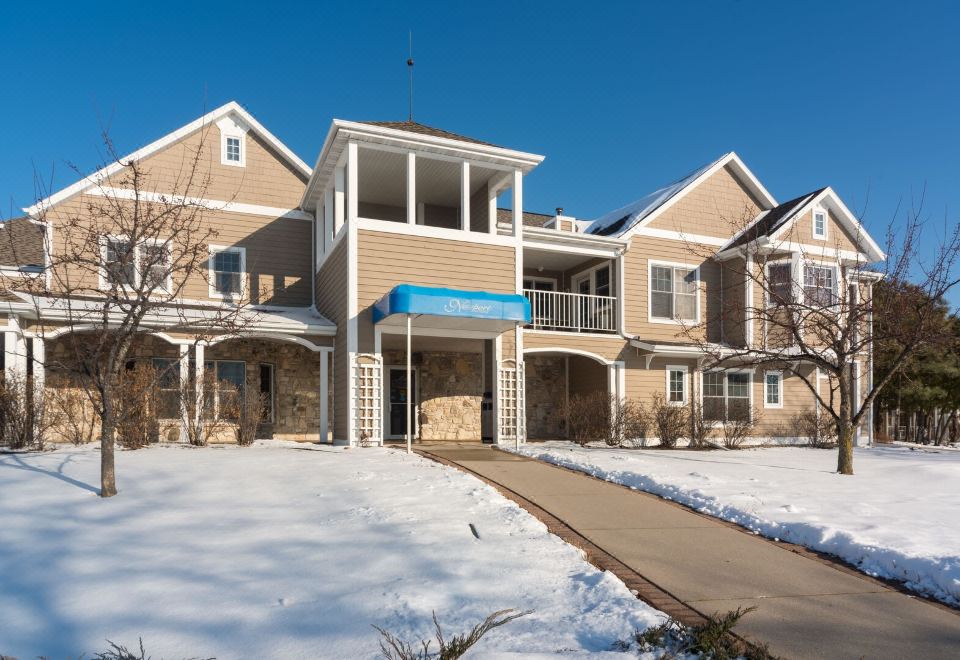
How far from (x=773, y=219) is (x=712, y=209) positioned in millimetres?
1656

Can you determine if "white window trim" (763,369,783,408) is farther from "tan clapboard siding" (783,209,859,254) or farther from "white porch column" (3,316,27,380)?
"white porch column" (3,316,27,380)

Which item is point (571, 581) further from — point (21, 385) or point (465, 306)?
point (21, 385)

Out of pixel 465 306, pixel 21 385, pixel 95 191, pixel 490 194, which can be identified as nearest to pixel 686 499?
pixel 465 306

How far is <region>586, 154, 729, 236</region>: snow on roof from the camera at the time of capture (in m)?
19.4

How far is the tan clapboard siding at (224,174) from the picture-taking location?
659 inches

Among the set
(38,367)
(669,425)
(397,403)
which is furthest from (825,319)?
(38,367)

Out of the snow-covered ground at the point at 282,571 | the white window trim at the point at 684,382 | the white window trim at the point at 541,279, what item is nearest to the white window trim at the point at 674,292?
the white window trim at the point at 684,382

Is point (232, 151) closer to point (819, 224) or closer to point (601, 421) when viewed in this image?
point (601, 421)

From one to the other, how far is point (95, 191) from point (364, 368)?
324 inches

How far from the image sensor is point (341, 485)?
28.3 feet

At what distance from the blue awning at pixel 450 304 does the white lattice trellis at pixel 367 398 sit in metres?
0.92

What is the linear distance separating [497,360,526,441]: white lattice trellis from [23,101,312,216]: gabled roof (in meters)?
7.62

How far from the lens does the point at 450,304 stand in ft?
41.0

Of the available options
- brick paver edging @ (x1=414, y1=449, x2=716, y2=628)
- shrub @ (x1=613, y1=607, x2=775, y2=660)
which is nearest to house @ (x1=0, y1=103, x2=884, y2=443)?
brick paver edging @ (x1=414, y1=449, x2=716, y2=628)
